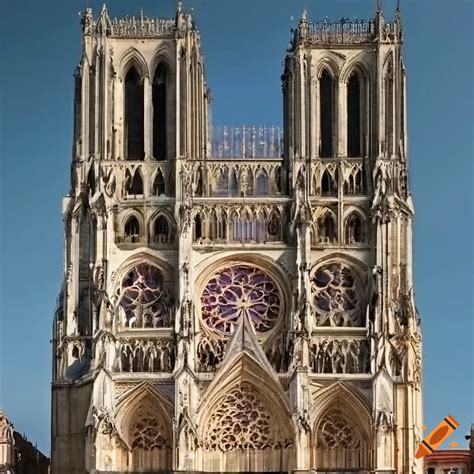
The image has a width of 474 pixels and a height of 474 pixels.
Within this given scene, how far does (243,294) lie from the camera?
181ft

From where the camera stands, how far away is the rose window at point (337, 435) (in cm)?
5322

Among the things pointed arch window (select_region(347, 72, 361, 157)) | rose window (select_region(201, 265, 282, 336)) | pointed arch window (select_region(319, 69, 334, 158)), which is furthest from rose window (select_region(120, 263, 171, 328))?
pointed arch window (select_region(347, 72, 361, 157))

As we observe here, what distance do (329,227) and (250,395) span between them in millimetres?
6320

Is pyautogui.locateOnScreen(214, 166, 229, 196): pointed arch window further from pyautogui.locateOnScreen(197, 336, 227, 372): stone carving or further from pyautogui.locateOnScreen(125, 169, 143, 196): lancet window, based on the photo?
A: pyautogui.locateOnScreen(197, 336, 227, 372): stone carving

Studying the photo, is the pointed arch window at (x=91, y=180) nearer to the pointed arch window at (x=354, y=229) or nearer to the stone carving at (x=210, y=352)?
the stone carving at (x=210, y=352)

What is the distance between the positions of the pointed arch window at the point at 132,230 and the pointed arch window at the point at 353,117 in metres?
7.54

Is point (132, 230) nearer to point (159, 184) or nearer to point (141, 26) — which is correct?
point (159, 184)

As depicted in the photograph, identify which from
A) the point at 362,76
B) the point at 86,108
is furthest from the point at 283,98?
the point at 86,108

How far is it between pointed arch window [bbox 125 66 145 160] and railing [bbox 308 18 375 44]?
6159 mm

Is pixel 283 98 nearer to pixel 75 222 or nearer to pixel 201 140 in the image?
pixel 201 140

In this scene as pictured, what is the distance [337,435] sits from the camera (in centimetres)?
5331

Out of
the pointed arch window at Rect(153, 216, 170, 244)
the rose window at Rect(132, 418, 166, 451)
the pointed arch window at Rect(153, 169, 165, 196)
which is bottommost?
the rose window at Rect(132, 418, 166, 451)

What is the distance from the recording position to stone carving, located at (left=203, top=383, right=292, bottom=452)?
53375 millimetres

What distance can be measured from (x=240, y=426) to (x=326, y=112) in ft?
36.9
